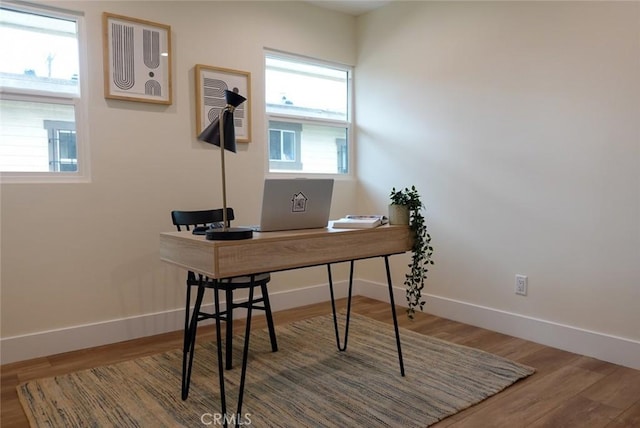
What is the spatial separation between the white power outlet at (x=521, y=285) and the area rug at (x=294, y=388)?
57 cm

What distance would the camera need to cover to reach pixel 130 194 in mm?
2975

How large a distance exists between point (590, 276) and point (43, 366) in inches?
126

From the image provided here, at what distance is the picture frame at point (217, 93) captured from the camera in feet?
10.5

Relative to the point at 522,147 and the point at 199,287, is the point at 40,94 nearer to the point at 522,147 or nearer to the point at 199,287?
the point at 199,287

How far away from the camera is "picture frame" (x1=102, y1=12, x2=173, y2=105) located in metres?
2.85

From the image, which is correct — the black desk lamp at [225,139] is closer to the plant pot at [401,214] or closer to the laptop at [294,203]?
the laptop at [294,203]

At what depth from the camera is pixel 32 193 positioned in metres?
2.65

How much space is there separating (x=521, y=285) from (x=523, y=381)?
0.83 metres

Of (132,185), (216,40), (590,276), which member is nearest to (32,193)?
(132,185)

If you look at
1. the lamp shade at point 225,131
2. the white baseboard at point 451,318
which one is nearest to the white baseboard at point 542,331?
the white baseboard at point 451,318

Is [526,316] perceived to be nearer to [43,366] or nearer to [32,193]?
[43,366]

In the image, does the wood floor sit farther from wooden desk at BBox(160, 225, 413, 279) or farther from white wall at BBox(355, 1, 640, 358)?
wooden desk at BBox(160, 225, 413, 279)

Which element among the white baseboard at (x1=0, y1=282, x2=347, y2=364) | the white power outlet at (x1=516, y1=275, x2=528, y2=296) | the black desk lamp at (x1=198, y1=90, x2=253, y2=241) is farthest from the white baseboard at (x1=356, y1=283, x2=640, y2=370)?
the black desk lamp at (x1=198, y1=90, x2=253, y2=241)

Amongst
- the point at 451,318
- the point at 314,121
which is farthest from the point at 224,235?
the point at 314,121
